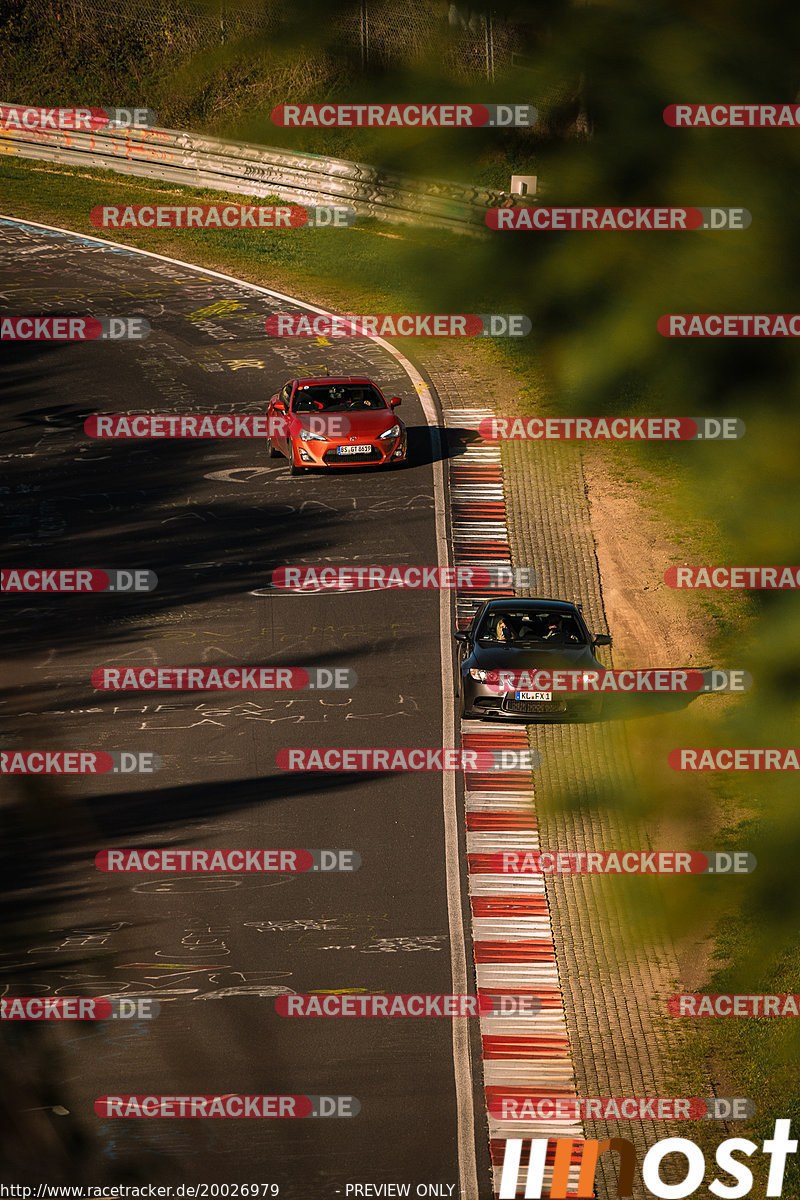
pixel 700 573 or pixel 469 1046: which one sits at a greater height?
pixel 469 1046

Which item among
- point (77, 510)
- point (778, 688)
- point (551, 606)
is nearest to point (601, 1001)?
point (551, 606)

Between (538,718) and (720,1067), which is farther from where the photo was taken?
(538,718)

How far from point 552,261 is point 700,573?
1.67 feet

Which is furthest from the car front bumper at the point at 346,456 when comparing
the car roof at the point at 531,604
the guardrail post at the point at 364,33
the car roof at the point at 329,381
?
the guardrail post at the point at 364,33

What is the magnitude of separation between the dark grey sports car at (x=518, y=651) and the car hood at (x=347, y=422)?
8.06 meters

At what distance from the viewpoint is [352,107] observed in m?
1.47

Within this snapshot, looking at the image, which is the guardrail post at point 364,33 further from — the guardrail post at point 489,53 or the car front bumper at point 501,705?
the car front bumper at point 501,705

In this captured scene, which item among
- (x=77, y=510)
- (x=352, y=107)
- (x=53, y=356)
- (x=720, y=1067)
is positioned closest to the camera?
(x=352, y=107)

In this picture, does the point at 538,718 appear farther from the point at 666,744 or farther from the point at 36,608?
the point at 666,744

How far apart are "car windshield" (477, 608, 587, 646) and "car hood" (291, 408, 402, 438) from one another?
8.32 m

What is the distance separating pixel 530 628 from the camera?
1888cm

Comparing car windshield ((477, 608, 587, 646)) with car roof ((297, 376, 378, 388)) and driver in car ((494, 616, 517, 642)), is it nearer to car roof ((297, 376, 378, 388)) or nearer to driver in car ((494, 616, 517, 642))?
driver in car ((494, 616, 517, 642))

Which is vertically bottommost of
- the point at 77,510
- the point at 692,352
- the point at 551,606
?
the point at 692,352

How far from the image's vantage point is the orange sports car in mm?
26375
